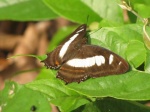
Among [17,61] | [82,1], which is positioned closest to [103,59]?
[82,1]

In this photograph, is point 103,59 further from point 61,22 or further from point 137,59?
point 61,22

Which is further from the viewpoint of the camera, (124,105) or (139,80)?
(124,105)

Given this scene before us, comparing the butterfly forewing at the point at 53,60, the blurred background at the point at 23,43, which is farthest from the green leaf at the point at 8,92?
the blurred background at the point at 23,43

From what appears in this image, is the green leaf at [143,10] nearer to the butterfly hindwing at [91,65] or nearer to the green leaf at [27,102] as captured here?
the butterfly hindwing at [91,65]

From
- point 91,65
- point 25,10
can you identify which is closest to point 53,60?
point 91,65

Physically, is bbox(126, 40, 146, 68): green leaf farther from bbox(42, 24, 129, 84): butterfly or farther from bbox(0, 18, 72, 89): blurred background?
bbox(0, 18, 72, 89): blurred background

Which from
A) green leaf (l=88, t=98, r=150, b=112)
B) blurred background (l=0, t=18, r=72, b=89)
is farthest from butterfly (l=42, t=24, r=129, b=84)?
blurred background (l=0, t=18, r=72, b=89)
